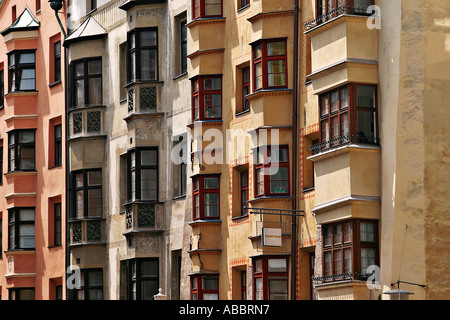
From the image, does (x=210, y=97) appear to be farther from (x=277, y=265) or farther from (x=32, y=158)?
(x=32, y=158)

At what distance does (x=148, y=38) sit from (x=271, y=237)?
33.4ft

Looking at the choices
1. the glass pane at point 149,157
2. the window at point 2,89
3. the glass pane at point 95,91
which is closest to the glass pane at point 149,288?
the glass pane at point 149,157

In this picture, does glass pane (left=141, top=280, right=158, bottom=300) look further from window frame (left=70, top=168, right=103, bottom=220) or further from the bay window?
the bay window

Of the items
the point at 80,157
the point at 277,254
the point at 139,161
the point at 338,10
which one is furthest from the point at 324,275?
the point at 80,157

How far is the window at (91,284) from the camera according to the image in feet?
156

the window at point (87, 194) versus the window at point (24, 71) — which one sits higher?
the window at point (24, 71)

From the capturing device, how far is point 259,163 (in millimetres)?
39031

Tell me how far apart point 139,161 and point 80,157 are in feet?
12.9

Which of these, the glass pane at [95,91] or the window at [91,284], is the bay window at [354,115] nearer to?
the window at [91,284]

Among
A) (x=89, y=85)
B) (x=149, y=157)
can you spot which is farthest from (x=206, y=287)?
(x=89, y=85)

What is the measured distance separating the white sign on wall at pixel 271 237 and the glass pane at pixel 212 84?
5.68m

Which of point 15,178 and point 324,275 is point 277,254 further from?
point 15,178

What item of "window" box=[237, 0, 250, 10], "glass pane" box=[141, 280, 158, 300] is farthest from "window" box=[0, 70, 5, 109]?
"window" box=[237, 0, 250, 10]

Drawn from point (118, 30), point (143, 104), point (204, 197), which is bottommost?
point (204, 197)
